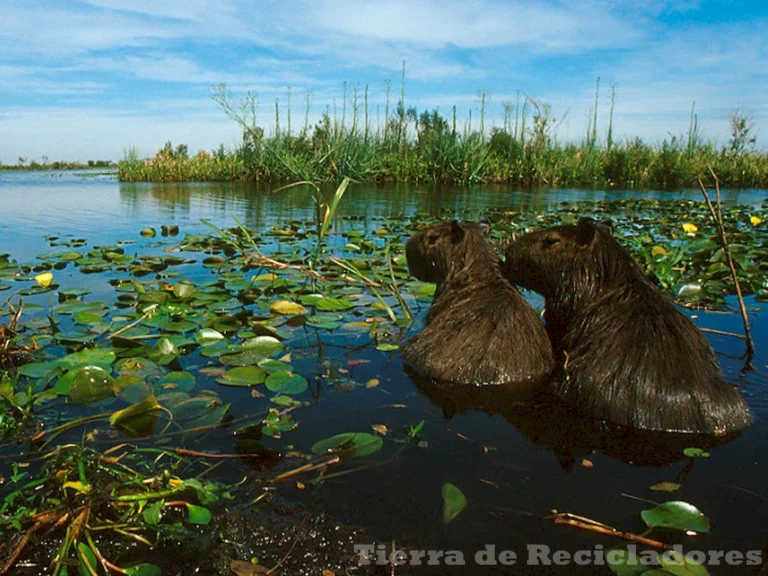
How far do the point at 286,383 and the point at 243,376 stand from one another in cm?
25

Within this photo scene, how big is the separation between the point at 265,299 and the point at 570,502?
3214mm

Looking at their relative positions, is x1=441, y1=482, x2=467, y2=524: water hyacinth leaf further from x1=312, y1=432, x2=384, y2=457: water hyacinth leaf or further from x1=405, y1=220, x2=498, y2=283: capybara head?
x1=405, y1=220, x2=498, y2=283: capybara head

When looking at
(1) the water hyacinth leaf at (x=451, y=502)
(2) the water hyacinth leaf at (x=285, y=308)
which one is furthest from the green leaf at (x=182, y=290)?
(1) the water hyacinth leaf at (x=451, y=502)

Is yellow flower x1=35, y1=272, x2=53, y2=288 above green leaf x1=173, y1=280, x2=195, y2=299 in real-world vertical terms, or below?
above

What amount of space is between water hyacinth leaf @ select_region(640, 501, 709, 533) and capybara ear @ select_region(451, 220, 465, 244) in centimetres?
220

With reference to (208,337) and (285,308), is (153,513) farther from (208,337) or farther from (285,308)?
(285,308)

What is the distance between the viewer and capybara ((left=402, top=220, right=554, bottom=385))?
317cm

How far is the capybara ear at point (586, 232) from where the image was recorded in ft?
10.5

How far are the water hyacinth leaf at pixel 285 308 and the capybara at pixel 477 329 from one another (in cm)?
107

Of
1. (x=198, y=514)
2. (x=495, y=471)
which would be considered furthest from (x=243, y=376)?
(x=495, y=471)

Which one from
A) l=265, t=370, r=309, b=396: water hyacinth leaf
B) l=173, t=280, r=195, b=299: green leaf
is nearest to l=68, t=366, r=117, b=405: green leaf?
l=265, t=370, r=309, b=396: water hyacinth leaf

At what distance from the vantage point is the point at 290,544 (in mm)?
1854

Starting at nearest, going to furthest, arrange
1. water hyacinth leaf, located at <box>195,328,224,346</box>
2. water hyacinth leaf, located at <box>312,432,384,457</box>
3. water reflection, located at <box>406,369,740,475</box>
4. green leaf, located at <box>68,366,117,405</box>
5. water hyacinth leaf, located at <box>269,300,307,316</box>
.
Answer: water hyacinth leaf, located at <box>312,432,384,457</box>, water reflection, located at <box>406,369,740,475</box>, green leaf, located at <box>68,366,117,405</box>, water hyacinth leaf, located at <box>195,328,224,346</box>, water hyacinth leaf, located at <box>269,300,307,316</box>

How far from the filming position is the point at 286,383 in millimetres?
3064
